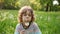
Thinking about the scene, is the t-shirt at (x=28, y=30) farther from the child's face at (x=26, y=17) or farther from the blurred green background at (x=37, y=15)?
the blurred green background at (x=37, y=15)

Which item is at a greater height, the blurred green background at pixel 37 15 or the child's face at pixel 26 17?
the child's face at pixel 26 17

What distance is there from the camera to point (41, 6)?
3.74m

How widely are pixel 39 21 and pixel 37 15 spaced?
11 centimetres

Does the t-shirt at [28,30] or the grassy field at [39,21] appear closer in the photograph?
the t-shirt at [28,30]

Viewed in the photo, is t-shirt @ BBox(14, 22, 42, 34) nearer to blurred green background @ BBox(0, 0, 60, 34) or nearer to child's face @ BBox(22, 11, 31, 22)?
child's face @ BBox(22, 11, 31, 22)

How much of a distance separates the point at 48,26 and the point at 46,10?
0.34 m

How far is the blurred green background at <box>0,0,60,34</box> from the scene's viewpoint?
11.5 feet

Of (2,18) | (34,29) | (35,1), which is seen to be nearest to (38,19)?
(35,1)

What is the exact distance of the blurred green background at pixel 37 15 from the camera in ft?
11.5

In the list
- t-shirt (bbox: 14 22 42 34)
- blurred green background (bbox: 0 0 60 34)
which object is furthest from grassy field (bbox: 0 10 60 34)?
t-shirt (bbox: 14 22 42 34)

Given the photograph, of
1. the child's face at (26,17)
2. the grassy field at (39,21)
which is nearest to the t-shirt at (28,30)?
the child's face at (26,17)

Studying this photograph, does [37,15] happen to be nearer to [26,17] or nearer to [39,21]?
[39,21]

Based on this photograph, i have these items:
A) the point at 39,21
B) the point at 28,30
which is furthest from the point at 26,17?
the point at 39,21

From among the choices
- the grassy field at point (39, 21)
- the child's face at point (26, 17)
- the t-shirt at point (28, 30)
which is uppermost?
the child's face at point (26, 17)
